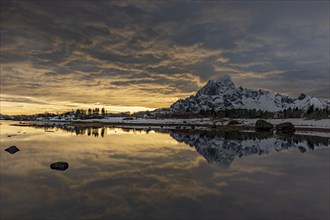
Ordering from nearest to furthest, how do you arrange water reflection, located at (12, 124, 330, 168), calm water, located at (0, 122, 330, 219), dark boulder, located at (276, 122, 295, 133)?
1. calm water, located at (0, 122, 330, 219)
2. water reflection, located at (12, 124, 330, 168)
3. dark boulder, located at (276, 122, 295, 133)

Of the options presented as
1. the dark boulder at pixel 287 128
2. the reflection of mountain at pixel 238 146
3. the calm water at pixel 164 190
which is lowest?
the calm water at pixel 164 190

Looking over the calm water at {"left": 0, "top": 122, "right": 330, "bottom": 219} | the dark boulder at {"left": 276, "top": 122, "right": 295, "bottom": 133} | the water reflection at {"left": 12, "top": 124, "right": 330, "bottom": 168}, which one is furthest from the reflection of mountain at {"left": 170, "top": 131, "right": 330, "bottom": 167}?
the dark boulder at {"left": 276, "top": 122, "right": 295, "bottom": 133}

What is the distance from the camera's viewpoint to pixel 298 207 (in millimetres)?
14547

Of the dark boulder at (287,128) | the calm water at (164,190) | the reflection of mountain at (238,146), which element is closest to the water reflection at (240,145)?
the reflection of mountain at (238,146)

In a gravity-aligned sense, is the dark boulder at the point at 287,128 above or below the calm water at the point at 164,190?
above

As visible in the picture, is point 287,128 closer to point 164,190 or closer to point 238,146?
point 238,146

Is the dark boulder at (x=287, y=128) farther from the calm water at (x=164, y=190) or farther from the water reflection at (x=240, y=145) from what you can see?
the calm water at (x=164, y=190)

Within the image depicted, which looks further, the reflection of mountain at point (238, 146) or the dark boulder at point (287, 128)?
the dark boulder at point (287, 128)

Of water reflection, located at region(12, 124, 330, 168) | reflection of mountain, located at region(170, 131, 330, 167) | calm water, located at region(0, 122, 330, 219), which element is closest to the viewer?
calm water, located at region(0, 122, 330, 219)

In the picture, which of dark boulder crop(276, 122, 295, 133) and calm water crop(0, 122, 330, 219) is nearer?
calm water crop(0, 122, 330, 219)

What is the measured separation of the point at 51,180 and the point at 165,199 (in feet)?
30.9

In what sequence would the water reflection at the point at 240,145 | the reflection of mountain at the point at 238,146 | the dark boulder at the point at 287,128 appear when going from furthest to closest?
the dark boulder at the point at 287,128 → the water reflection at the point at 240,145 → the reflection of mountain at the point at 238,146

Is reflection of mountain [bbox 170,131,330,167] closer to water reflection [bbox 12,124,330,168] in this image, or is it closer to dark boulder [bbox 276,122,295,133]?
water reflection [bbox 12,124,330,168]

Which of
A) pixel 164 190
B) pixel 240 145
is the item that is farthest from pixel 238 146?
pixel 164 190
